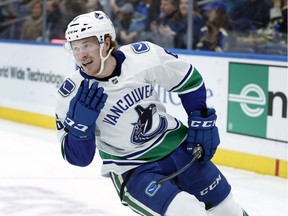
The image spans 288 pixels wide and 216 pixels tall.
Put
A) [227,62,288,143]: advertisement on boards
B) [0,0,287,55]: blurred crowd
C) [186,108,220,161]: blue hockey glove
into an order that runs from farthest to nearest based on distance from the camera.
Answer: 1. [0,0,287,55]: blurred crowd
2. [227,62,288,143]: advertisement on boards
3. [186,108,220,161]: blue hockey glove

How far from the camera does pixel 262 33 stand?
5656 mm

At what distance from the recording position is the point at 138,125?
113 inches

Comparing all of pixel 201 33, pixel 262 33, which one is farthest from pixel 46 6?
pixel 262 33

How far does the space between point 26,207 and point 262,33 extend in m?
2.36

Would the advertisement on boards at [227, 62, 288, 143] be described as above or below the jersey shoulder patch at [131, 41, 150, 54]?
below

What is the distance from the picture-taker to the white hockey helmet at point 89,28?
275 cm

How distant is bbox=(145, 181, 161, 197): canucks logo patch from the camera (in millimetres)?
2744

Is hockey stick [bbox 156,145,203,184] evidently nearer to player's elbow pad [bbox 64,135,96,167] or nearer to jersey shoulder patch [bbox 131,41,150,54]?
player's elbow pad [bbox 64,135,96,167]

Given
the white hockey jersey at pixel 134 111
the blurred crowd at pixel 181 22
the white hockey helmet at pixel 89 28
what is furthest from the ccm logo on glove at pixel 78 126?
the blurred crowd at pixel 181 22

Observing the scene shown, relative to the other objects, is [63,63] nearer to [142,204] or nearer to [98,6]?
[98,6]

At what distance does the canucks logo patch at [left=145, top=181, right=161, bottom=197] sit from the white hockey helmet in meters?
0.55

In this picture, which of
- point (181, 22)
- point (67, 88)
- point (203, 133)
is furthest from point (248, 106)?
point (67, 88)

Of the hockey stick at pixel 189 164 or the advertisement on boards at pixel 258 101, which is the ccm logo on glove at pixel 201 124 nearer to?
the hockey stick at pixel 189 164

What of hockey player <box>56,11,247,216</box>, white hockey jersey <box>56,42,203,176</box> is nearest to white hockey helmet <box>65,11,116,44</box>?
hockey player <box>56,11,247,216</box>
